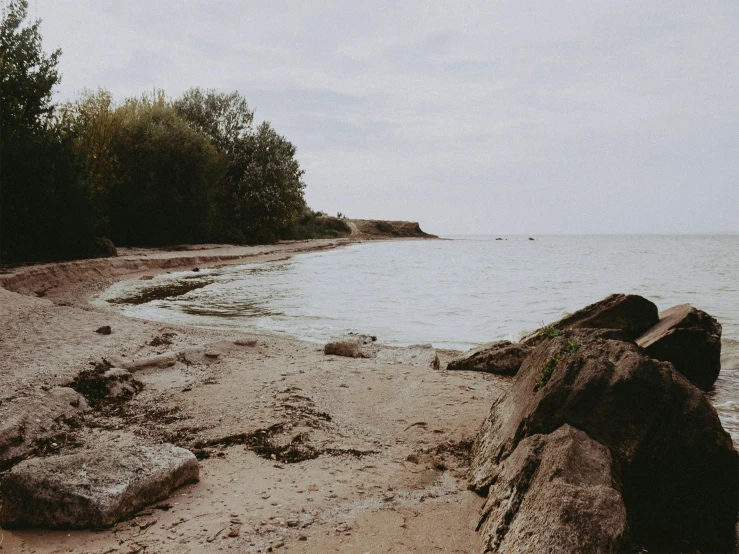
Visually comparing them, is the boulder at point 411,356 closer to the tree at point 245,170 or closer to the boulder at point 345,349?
the boulder at point 345,349

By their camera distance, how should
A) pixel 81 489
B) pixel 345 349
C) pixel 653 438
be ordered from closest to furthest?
1. pixel 81 489
2. pixel 653 438
3. pixel 345 349

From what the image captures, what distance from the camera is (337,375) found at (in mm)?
5844

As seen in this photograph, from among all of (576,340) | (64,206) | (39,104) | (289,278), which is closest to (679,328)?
(576,340)

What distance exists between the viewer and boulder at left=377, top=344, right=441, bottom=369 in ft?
22.3

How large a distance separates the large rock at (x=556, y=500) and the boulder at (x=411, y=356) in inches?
146

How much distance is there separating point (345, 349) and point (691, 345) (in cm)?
441

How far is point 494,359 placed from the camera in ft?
21.7

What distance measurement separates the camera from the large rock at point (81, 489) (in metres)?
2.78

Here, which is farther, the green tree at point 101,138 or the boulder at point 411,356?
the green tree at point 101,138

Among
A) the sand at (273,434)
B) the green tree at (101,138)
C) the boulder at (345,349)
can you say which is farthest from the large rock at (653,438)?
the green tree at (101,138)

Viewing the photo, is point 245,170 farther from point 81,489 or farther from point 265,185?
point 81,489

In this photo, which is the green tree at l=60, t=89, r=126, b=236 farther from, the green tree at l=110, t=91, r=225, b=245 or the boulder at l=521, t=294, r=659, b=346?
the boulder at l=521, t=294, r=659, b=346

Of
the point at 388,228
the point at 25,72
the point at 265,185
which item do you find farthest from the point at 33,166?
the point at 388,228

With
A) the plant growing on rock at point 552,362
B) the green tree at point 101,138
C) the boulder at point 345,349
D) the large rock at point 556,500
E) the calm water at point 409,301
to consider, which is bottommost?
the calm water at point 409,301
